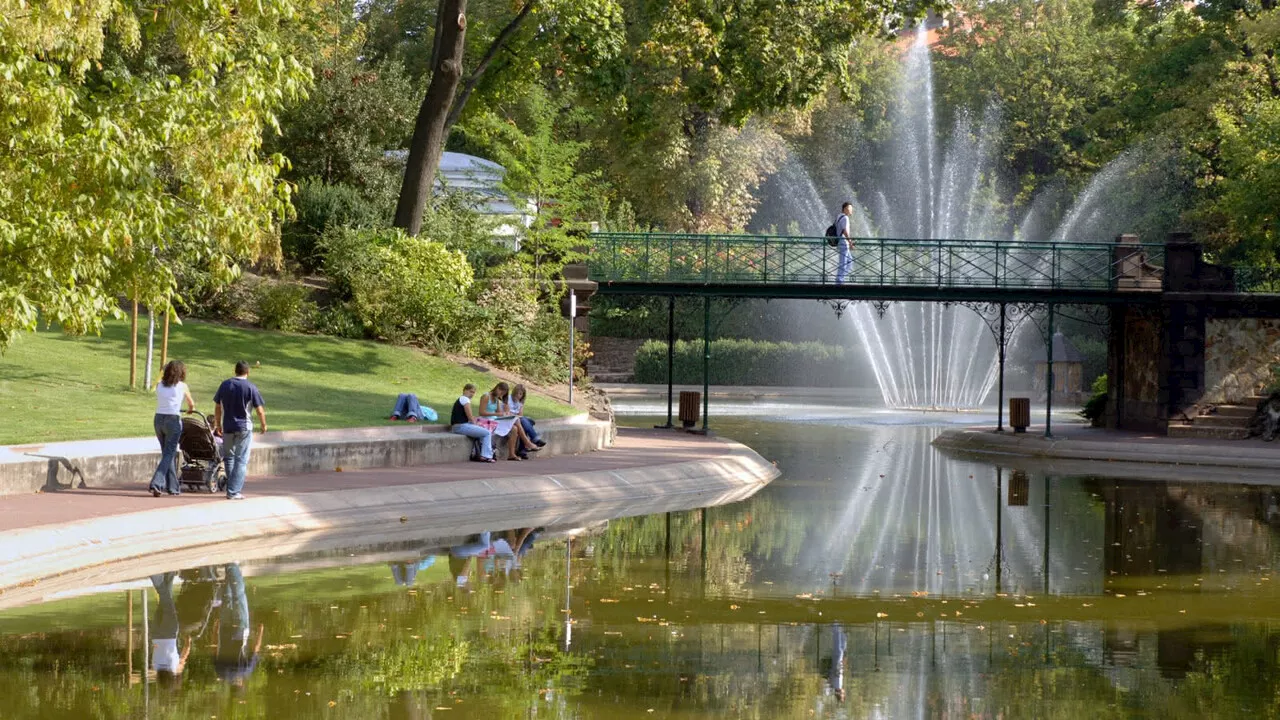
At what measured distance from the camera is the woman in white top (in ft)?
60.0

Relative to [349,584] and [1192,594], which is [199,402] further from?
[1192,594]

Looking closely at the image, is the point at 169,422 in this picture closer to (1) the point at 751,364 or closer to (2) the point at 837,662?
(2) the point at 837,662

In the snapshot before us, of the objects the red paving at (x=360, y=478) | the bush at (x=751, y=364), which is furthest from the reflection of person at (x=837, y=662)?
the bush at (x=751, y=364)

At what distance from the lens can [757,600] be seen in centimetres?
1463

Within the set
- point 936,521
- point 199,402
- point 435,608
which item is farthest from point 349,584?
point 199,402

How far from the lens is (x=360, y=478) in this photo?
2178 cm

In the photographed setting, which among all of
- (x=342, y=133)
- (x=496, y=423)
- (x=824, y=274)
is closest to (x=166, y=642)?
(x=496, y=423)

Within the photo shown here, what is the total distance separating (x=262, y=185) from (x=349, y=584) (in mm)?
5692

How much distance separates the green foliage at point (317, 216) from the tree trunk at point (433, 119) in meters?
2.50

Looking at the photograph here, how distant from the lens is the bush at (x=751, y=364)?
6291cm

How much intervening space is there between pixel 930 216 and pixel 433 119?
30.9 metres

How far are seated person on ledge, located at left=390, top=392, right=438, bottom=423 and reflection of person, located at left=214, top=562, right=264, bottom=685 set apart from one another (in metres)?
11.8

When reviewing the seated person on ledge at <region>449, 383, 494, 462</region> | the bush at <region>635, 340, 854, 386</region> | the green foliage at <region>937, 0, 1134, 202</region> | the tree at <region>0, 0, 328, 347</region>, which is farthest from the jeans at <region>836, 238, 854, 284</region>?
the green foliage at <region>937, 0, 1134, 202</region>

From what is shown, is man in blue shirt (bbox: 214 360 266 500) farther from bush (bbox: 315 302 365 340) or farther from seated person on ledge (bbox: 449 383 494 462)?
bush (bbox: 315 302 365 340)
